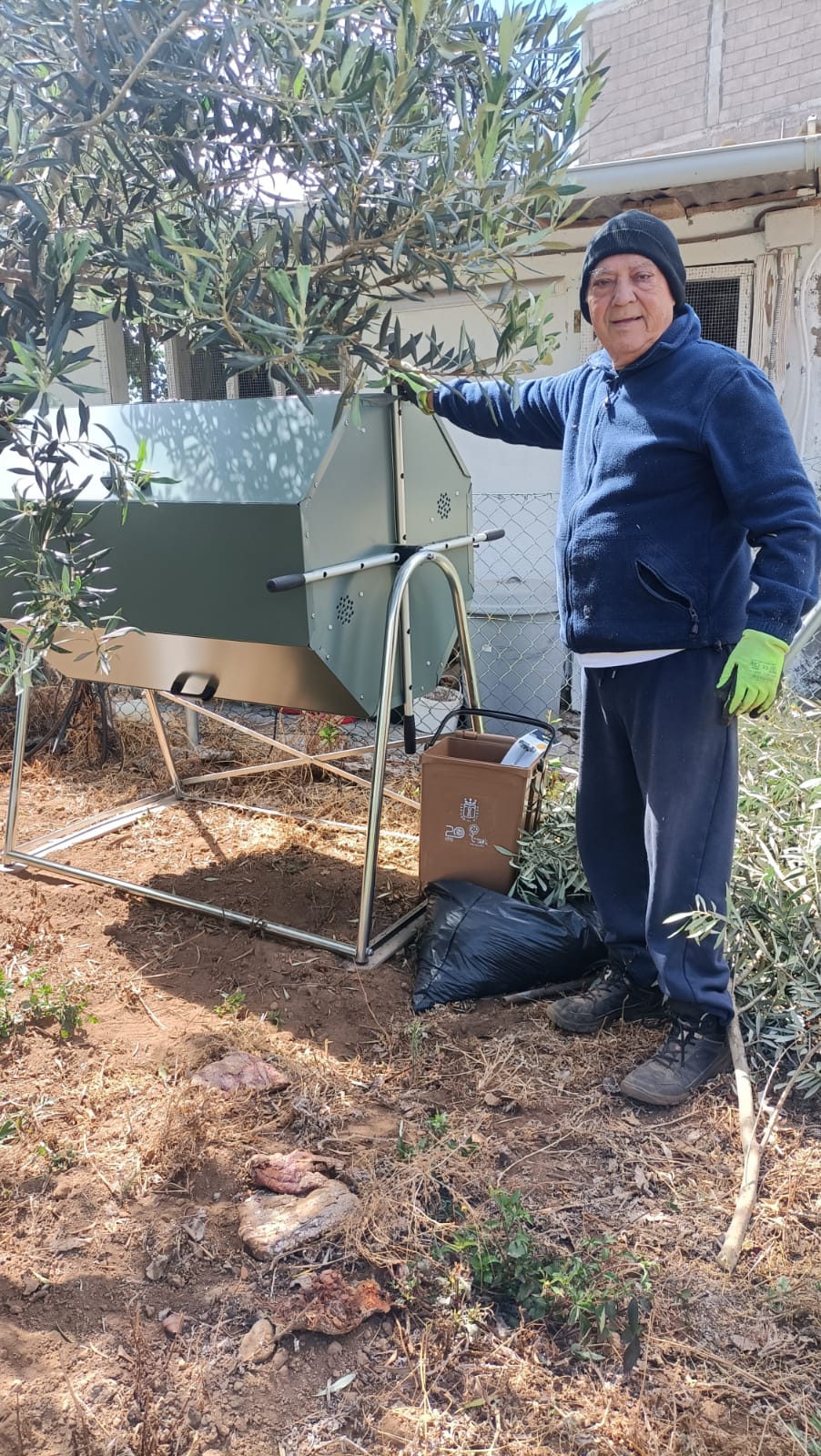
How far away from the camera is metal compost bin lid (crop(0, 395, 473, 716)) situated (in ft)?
9.21

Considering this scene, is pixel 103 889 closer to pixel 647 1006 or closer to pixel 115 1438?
pixel 647 1006

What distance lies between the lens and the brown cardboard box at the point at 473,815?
320 cm

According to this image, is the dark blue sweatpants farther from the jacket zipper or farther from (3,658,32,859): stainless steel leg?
(3,658,32,859): stainless steel leg

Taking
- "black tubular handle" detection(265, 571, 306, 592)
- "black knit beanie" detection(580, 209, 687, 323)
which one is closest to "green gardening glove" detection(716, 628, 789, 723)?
"black knit beanie" detection(580, 209, 687, 323)

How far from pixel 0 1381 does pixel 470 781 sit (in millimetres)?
1996

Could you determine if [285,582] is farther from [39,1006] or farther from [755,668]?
[39,1006]

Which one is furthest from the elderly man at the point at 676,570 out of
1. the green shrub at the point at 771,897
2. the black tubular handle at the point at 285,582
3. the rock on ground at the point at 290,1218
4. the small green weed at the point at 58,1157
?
the small green weed at the point at 58,1157

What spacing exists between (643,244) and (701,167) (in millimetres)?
2913

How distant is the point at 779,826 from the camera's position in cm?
299

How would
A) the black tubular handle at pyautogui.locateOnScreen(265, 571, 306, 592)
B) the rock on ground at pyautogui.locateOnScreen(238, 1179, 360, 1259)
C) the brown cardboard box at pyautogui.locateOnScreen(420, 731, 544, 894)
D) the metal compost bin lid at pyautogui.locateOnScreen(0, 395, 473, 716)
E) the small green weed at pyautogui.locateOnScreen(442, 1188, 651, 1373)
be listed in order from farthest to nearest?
the brown cardboard box at pyautogui.locateOnScreen(420, 731, 544, 894) < the metal compost bin lid at pyautogui.locateOnScreen(0, 395, 473, 716) < the black tubular handle at pyautogui.locateOnScreen(265, 571, 306, 592) < the rock on ground at pyautogui.locateOnScreen(238, 1179, 360, 1259) < the small green weed at pyautogui.locateOnScreen(442, 1188, 651, 1373)

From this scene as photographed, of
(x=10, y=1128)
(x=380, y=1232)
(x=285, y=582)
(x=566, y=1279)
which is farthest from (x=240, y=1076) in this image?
(x=285, y=582)

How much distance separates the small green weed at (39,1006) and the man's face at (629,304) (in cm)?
235

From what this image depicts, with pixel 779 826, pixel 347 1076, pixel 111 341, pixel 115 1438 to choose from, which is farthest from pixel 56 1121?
pixel 111 341

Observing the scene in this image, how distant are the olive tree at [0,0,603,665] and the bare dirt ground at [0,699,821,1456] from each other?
1260 millimetres
